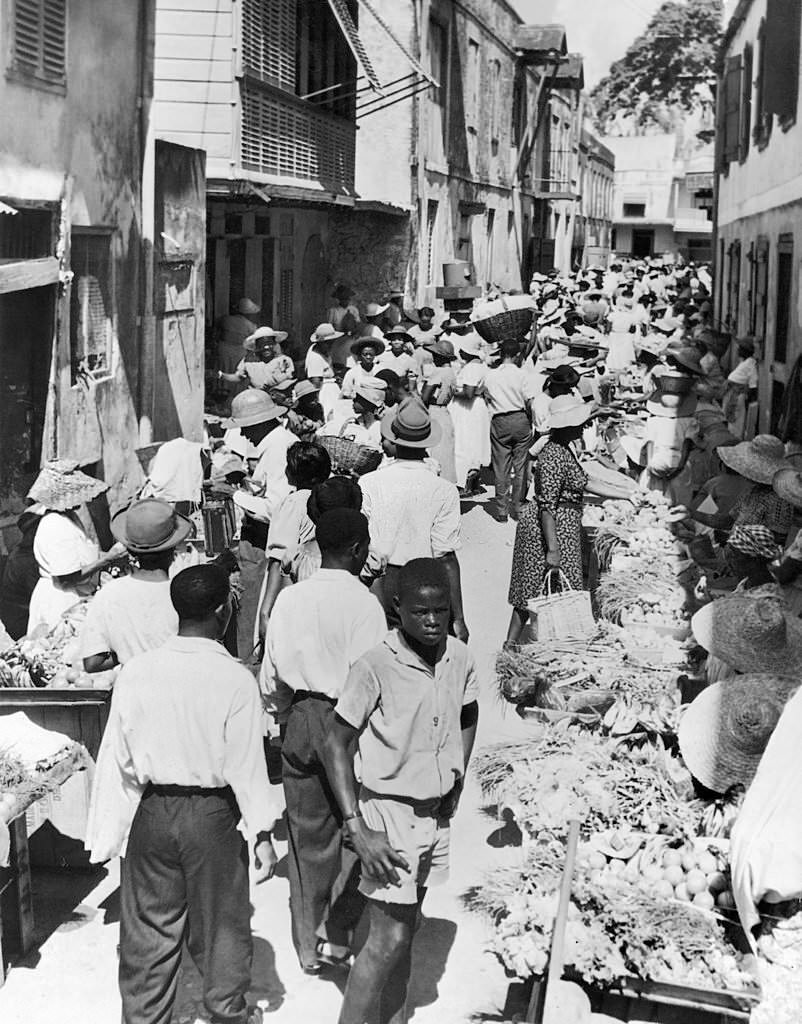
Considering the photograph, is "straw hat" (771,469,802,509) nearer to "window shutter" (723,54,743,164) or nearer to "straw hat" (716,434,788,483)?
"straw hat" (716,434,788,483)

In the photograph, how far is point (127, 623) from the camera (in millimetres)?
5582

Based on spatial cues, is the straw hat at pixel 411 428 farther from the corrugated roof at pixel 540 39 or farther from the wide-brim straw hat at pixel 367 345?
the corrugated roof at pixel 540 39

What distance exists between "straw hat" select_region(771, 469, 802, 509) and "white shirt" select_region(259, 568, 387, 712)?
287 cm

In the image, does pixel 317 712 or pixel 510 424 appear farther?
pixel 510 424

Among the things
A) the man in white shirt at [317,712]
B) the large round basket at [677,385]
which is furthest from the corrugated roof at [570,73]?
the man in white shirt at [317,712]

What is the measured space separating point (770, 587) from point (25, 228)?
658cm

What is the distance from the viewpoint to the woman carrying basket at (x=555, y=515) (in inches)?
319

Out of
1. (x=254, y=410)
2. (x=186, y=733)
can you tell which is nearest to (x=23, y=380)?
(x=254, y=410)

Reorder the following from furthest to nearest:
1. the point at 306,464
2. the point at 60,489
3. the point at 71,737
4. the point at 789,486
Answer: the point at 789,486 < the point at 306,464 < the point at 60,489 < the point at 71,737

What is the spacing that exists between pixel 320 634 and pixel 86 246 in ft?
22.9

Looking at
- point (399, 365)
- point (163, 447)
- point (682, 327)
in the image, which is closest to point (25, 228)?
point (163, 447)

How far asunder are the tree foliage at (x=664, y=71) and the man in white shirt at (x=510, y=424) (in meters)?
65.8

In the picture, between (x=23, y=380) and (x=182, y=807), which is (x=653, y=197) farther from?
(x=182, y=807)

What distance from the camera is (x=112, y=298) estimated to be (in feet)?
39.1
